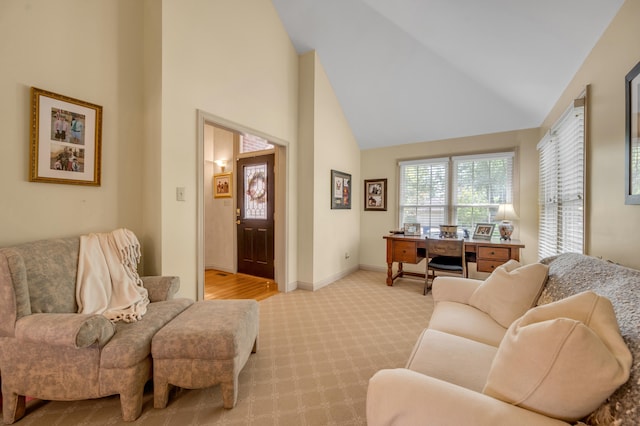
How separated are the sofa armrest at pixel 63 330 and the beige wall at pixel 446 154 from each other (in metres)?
4.16

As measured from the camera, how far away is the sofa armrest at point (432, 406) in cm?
73

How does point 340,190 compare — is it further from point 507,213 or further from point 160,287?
point 160,287

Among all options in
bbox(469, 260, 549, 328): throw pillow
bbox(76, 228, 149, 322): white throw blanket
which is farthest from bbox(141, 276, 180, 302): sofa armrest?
bbox(469, 260, 549, 328): throw pillow

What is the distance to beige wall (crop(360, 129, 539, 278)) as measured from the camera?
3697 mm

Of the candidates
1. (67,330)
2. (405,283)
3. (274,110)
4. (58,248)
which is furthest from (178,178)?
(405,283)

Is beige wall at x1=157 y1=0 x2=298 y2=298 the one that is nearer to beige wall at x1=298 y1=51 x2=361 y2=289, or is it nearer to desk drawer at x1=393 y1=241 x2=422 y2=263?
beige wall at x1=298 y1=51 x2=361 y2=289

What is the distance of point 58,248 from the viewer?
1.71 metres

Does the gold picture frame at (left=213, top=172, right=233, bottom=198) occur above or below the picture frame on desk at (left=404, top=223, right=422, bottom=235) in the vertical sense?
above

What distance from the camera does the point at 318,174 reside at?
152 inches

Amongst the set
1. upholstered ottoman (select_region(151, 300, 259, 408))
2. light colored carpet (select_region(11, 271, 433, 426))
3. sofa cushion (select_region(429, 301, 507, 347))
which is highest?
sofa cushion (select_region(429, 301, 507, 347))

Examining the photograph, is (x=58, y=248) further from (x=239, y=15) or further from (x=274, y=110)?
(x=239, y=15)

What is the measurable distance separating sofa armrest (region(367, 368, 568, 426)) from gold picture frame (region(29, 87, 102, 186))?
2.46 m

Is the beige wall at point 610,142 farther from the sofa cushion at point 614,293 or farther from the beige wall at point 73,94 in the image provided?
the beige wall at point 73,94

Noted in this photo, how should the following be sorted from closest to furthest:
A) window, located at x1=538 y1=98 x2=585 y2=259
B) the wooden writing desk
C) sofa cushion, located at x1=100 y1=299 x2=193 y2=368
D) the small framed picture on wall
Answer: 1. sofa cushion, located at x1=100 y1=299 x2=193 y2=368
2. window, located at x1=538 y1=98 x2=585 y2=259
3. the wooden writing desk
4. the small framed picture on wall
